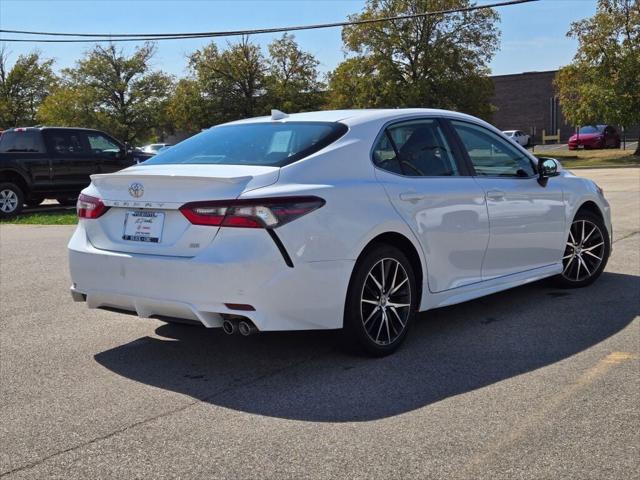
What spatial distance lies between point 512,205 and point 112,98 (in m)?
51.2

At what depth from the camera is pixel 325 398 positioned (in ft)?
14.3

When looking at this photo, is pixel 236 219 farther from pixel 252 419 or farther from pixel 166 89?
pixel 166 89

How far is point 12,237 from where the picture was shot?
12453mm

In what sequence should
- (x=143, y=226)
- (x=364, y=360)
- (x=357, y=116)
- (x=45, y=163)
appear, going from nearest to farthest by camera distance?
(x=143, y=226)
(x=364, y=360)
(x=357, y=116)
(x=45, y=163)

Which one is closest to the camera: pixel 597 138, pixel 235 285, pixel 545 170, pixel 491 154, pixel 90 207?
pixel 235 285

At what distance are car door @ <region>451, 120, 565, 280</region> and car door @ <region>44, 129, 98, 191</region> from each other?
1256cm

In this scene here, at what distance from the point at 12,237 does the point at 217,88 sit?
3831 cm

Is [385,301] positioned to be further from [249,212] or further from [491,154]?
[491,154]

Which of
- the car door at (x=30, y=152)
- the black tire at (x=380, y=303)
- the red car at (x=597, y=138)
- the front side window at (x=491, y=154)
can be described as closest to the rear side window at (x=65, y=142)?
the car door at (x=30, y=152)

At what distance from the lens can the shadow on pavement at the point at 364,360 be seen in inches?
171

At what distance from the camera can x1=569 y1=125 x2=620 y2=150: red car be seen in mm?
49219

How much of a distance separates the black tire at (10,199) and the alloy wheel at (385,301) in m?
13.5

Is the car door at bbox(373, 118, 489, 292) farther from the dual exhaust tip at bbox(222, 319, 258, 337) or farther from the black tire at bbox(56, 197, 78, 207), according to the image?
the black tire at bbox(56, 197, 78, 207)

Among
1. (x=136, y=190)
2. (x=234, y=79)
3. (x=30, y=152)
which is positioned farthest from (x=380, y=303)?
(x=234, y=79)
